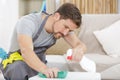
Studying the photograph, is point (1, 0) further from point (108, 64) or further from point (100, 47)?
point (108, 64)

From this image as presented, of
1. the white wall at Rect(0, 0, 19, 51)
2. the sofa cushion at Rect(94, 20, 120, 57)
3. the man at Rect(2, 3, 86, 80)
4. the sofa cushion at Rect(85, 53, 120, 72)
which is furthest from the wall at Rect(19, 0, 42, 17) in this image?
the man at Rect(2, 3, 86, 80)

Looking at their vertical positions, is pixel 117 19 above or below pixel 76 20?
below

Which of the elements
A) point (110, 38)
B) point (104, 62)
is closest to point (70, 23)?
point (104, 62)

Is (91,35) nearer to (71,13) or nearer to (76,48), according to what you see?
(76,48)

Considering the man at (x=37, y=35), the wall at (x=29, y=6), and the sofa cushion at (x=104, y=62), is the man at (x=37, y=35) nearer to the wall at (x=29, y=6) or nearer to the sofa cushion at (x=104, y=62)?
the sofa cushion at (x=104, y=62)

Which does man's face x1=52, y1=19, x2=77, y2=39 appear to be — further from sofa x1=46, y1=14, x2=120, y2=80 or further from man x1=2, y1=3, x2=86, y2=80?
sofa x1=46, y1=14, x2=120, y2=80

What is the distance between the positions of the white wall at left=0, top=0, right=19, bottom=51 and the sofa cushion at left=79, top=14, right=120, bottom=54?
1.43 meters

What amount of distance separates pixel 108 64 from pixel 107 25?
0.72m

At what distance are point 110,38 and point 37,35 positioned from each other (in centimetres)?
146

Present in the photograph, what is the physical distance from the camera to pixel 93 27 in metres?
3.10

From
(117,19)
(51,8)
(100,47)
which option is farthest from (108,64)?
(51,8)

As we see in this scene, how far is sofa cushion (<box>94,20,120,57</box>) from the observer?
2.94 meters

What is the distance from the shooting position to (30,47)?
1.50 m

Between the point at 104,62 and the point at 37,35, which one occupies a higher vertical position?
the point at 37,35
